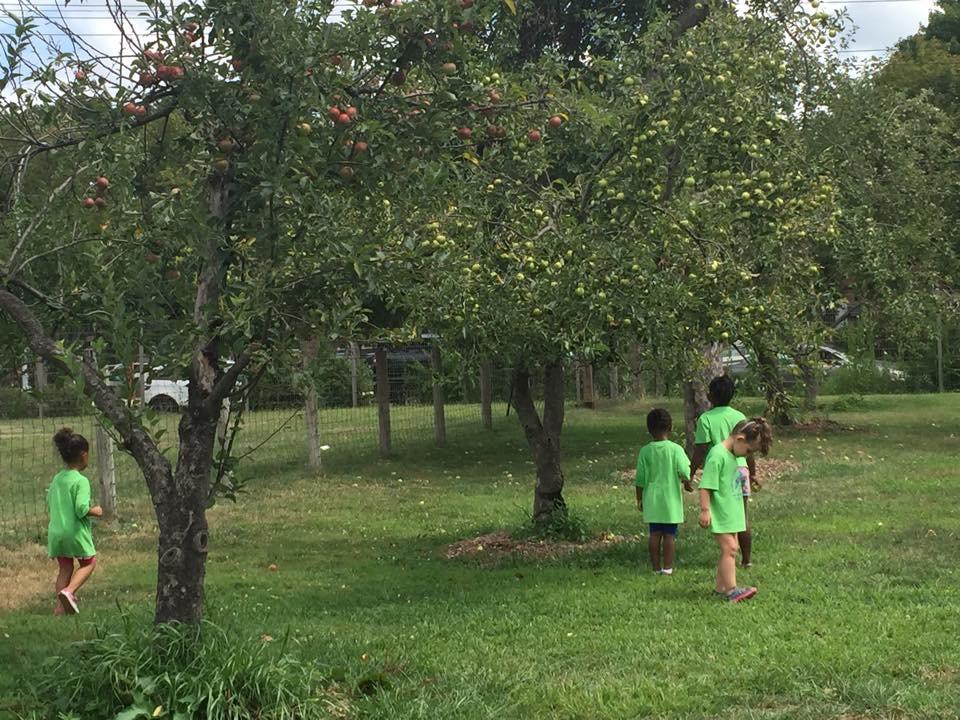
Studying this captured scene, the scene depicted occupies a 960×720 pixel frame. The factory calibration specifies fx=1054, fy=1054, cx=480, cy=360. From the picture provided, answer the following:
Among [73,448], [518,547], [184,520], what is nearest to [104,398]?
[184,520]

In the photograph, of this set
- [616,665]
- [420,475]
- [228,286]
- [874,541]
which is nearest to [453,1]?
[228,286]

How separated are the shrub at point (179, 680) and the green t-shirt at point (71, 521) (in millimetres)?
2294

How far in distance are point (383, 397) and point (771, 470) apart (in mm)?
5388

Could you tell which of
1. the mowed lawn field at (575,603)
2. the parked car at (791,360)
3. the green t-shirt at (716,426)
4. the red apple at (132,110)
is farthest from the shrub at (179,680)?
the parked car at (791,360)

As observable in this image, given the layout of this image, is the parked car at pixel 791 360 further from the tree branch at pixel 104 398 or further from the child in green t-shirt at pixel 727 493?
the tree branch at pixel 104 398

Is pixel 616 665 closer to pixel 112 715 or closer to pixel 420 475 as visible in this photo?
pixel 112 715

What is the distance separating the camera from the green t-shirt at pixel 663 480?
7.29 meters

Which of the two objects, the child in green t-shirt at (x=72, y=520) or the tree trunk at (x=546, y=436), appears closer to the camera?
the child in green t-shirt at (x=72, y=520)

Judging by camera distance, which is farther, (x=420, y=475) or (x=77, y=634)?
(x=420, y=475)

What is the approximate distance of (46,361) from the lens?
464 cm

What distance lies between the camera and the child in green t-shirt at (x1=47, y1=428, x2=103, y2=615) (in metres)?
6.81

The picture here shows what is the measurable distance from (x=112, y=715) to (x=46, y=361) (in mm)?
1540

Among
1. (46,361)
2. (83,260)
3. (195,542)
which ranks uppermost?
(83,260)

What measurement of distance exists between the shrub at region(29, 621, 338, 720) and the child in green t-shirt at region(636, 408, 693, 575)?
3.34 metres
